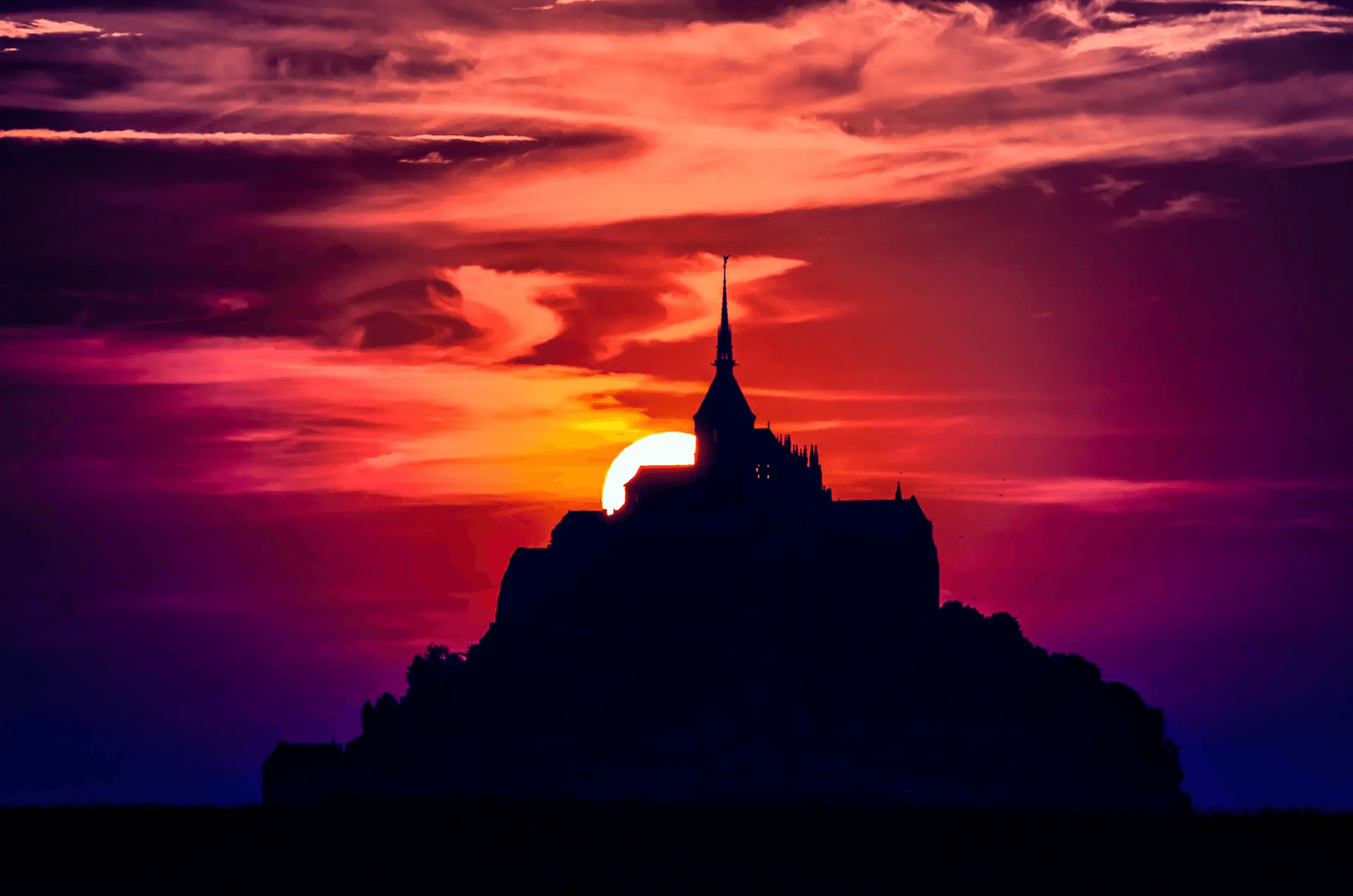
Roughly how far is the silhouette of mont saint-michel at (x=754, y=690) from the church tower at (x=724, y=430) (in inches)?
45.9

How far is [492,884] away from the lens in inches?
2581

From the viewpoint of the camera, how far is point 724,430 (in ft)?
602

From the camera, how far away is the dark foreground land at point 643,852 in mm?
66188

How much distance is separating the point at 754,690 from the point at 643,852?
8243 cm

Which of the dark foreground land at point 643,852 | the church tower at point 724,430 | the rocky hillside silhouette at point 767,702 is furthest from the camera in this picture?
the church tower at point 724,430

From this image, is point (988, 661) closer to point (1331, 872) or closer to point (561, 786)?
A: point (561, 786)

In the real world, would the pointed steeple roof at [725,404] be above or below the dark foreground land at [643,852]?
above

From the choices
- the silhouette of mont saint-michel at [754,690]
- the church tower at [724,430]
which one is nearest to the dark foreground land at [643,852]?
the silhouette of mont saint-michel at [754,690]

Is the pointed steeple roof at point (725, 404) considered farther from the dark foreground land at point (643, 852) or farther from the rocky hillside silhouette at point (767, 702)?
the dark foreground land at point (643, 852)

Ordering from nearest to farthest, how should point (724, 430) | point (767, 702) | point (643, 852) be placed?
point (643, 852) → point (767, 702) → point (724, 430)

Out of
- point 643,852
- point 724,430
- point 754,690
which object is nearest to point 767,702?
point 754,690

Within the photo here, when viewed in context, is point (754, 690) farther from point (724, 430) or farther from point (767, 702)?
point (724, 430)

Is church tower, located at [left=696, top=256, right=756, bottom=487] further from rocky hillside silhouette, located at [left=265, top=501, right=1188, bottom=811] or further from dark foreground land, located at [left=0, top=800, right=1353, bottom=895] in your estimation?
dark foreground land, located at [left=0, top=800, right=1353, bottom=895]

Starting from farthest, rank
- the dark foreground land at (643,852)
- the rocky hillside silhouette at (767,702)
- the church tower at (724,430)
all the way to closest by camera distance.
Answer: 1. the church tower at (724,430)
2. the rocky hillside silhouette at (767,702)
3. the dark foreground land at (643,852)
